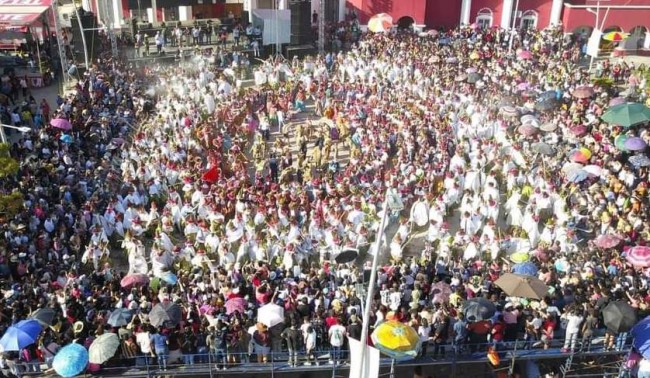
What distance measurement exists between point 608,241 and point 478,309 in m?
4.57

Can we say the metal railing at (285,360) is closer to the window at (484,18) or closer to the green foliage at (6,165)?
the green foliage at (6,165)

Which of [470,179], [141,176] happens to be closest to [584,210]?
[470,179]

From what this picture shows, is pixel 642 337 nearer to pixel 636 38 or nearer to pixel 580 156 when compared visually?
pixel 580 156

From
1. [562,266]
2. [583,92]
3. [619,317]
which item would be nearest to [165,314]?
[619,317]

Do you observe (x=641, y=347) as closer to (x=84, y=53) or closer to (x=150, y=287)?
(x=150, y=287)

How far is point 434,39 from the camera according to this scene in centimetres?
3272

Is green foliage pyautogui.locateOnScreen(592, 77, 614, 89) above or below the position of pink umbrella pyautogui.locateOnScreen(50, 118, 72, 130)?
above

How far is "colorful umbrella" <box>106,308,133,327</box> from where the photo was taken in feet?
34.4

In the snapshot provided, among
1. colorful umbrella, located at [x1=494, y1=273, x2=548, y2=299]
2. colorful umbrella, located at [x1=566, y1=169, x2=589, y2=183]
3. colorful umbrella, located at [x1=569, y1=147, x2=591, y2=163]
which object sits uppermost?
colorful umbrella, located at [x1=569, y1=147, x2=591, y2=163]

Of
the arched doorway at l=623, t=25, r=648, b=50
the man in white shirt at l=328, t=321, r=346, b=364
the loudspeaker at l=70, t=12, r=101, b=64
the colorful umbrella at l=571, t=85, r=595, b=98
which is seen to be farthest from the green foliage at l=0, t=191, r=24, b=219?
the arched doorway at l=623, t=25, r=648, b=50

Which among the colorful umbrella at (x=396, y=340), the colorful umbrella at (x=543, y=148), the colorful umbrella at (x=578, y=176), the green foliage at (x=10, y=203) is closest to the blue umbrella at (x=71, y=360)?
the colorful umbrella at (x=396, y=340)

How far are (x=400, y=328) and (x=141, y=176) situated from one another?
31.5 ft

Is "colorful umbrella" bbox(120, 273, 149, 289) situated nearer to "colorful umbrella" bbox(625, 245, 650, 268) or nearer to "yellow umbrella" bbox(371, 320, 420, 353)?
"yellow umbrella" bbox(371, 320, 420, 353)

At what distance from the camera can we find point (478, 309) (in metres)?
10.7
